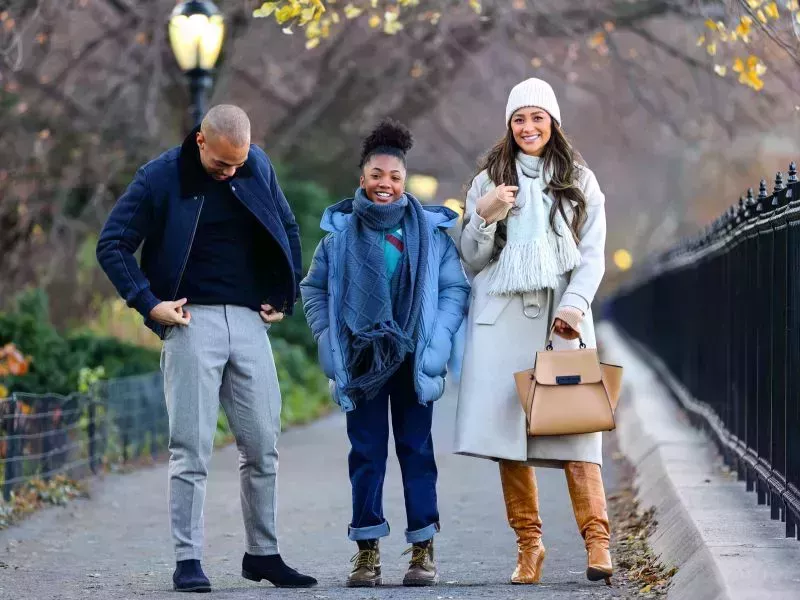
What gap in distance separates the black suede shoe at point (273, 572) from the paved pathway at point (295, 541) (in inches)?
2.6

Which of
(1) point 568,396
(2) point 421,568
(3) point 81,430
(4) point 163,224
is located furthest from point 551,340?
(3) point 81,430

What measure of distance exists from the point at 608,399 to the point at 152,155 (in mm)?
13481

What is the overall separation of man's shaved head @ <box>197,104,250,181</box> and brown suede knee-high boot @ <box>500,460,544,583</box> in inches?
65.8

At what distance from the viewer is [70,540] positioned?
30.1ft

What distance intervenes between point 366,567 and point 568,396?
1139 mm

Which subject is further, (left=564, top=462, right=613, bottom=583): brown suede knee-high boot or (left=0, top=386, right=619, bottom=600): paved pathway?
(left=0, top=386, right=619, bottom=600): paved pathway

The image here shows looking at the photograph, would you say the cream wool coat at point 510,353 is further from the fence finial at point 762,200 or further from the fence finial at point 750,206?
the fence finial at point 750,206

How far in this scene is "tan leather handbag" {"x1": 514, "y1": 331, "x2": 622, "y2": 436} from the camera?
6398 mm

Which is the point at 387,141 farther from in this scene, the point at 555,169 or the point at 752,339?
the point at 752,339

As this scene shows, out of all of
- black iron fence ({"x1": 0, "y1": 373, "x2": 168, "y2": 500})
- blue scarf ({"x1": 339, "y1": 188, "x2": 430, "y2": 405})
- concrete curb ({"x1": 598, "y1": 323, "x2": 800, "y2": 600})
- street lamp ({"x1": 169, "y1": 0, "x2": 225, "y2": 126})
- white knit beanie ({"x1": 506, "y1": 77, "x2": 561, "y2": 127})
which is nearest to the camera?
concrete curb ({"x1": 598, "y1": 323, "x2": 800, "y2": 600})

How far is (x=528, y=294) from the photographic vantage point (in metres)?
6.66

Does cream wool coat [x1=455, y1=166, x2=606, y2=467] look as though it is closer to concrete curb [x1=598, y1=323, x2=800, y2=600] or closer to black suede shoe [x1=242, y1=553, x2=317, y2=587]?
concrete curb [x1=598, y1=323, x2=800, y2=600]

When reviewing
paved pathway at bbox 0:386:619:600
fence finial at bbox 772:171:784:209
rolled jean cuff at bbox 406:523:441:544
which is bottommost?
paved pathway at bbox 0:386:619:600

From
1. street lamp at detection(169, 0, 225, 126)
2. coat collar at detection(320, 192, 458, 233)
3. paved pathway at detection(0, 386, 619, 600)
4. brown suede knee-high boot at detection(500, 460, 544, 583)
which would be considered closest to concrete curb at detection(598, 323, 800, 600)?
paved pathway at detection(0, 386, 619, 600)
